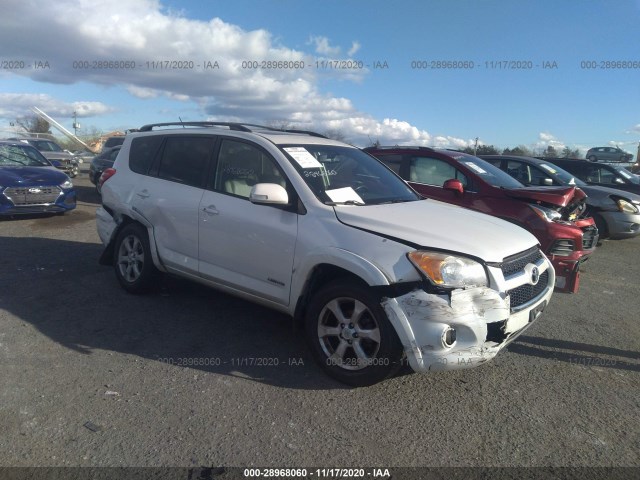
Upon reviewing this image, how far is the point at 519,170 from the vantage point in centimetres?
1005

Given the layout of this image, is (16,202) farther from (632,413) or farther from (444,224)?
(632,413)

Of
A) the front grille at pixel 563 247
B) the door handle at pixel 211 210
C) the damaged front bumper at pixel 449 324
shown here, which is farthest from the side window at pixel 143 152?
the front grille at pixel 563 247

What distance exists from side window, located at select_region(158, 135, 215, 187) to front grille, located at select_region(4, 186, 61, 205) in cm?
591

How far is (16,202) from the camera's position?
384 inches

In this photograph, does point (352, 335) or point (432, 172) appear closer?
point (352, 335)

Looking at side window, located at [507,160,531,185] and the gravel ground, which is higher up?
side window, located at [507,160,531,185]

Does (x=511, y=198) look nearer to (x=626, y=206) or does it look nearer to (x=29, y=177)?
(x=626, y=206)

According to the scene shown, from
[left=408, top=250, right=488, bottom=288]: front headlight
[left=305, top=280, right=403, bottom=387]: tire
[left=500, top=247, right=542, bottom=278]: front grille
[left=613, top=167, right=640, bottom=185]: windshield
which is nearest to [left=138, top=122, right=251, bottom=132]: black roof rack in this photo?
[left=305, top=280, right=403, bottom=387]: tire

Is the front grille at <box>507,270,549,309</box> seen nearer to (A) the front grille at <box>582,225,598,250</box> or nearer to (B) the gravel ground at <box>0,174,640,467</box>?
(B) the gravel ground at <box>0,174,640,467</box>

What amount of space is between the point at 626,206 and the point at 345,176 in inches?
291

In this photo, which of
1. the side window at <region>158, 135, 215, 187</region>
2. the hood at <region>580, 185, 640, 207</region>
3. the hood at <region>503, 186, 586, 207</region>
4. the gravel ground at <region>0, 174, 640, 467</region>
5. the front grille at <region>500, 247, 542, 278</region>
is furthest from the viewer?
the hood at <region>580, 185, 640, 207</region>

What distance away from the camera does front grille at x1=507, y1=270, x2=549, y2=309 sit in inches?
144

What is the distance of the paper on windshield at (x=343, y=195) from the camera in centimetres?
416

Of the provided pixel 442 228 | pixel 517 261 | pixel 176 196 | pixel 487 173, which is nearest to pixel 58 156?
pixel 176 196
